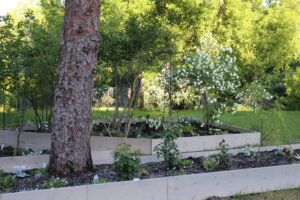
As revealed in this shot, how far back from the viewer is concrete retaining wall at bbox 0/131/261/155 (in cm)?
809

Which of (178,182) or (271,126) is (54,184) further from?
(271,126)

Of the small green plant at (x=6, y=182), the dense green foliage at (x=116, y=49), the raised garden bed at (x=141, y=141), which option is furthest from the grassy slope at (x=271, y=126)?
the small green plant at (x=6, y=182)

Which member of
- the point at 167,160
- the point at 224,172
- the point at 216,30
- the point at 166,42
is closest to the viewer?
the point at 224,172

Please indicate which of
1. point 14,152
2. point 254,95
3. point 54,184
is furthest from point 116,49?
point 54,184

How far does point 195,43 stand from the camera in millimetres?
16844

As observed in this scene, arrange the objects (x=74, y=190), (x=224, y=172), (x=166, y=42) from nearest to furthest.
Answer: (x=74, y=190) < (x=224, y=172) < (x=166, y=42)

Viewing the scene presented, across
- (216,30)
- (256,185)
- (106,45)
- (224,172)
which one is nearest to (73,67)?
(224,172)

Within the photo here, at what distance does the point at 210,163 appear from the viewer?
5.76m

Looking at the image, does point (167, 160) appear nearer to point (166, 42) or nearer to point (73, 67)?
Result: point (73, 67)

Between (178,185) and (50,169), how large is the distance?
140 cm

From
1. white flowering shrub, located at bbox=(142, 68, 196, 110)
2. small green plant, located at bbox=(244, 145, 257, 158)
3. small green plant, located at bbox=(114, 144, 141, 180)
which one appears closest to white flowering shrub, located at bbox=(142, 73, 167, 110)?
white flowering shrub, located at bbox=(142, 68, 196, 110)

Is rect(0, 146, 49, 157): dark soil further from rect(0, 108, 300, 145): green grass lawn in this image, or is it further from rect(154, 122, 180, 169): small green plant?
rect(154, 122, 180, 169): small green plant

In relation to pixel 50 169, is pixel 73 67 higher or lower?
higher

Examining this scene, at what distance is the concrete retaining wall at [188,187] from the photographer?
438 centimetres
